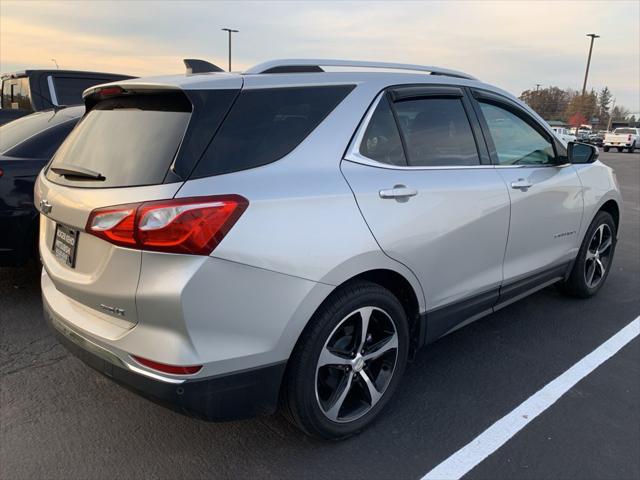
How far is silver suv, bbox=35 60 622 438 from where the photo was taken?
6.53 ft

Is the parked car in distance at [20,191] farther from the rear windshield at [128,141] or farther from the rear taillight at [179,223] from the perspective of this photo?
the rear taillight at [179,223]

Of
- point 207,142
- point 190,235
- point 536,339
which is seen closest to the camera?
point 190,235

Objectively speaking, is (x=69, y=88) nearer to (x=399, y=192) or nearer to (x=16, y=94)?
(x=16, y=94)

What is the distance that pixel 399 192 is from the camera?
2.54 metres

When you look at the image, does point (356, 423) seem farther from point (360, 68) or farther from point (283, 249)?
point (360, 68)

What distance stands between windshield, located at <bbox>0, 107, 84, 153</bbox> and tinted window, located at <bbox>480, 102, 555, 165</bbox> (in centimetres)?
334

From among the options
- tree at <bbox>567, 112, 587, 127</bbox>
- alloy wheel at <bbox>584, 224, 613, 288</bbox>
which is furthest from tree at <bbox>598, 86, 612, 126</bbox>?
alloy wheel at <bbox>584, 224, 613, 288</bbox>

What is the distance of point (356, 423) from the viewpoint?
2621 mm

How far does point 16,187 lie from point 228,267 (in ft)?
8.75

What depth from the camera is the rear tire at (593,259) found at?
4.35 meters

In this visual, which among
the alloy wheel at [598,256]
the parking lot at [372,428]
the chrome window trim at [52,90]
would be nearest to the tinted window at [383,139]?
the parking lot at [372,428]

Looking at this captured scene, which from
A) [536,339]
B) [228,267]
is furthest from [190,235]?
[536,339]

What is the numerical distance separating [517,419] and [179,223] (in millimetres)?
2070

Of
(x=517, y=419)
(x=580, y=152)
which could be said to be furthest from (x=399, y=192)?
(x=580, y=152)
